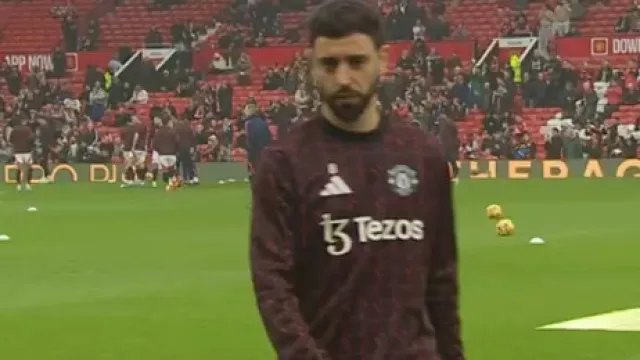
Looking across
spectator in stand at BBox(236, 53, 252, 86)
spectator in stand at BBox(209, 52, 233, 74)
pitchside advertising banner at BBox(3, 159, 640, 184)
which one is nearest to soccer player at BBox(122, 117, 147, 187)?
pitchside advertising banner at BBox(3, 159, 640, 184)

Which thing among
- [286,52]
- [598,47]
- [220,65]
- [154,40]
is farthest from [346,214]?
[154,40]

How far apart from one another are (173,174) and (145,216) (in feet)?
48.7

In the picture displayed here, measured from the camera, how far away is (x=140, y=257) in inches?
856

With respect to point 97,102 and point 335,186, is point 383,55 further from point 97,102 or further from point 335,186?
point 97,102

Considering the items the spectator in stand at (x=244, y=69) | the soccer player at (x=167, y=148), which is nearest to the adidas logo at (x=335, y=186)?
the soccer player at (x=167, y=148)

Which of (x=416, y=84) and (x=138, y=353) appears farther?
(x=416, y=84)

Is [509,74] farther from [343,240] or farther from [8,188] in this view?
[343,240]

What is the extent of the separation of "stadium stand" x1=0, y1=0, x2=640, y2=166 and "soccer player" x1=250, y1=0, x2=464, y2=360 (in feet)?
143

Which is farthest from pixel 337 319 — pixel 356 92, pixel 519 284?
pixel 519 284

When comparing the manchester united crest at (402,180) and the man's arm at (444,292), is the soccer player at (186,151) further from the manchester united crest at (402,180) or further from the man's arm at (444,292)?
the manchester united crest at (402,180)

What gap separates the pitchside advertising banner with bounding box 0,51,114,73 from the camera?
194ft

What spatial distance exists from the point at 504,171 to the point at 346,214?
4421cm

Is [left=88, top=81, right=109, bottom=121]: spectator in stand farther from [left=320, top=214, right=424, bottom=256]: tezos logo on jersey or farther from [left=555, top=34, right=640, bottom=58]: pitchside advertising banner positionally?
[left=320, top=214, right=424, bottom=256]: tezos logo on jersey

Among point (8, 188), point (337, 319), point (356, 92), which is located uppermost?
point (356, 92)
